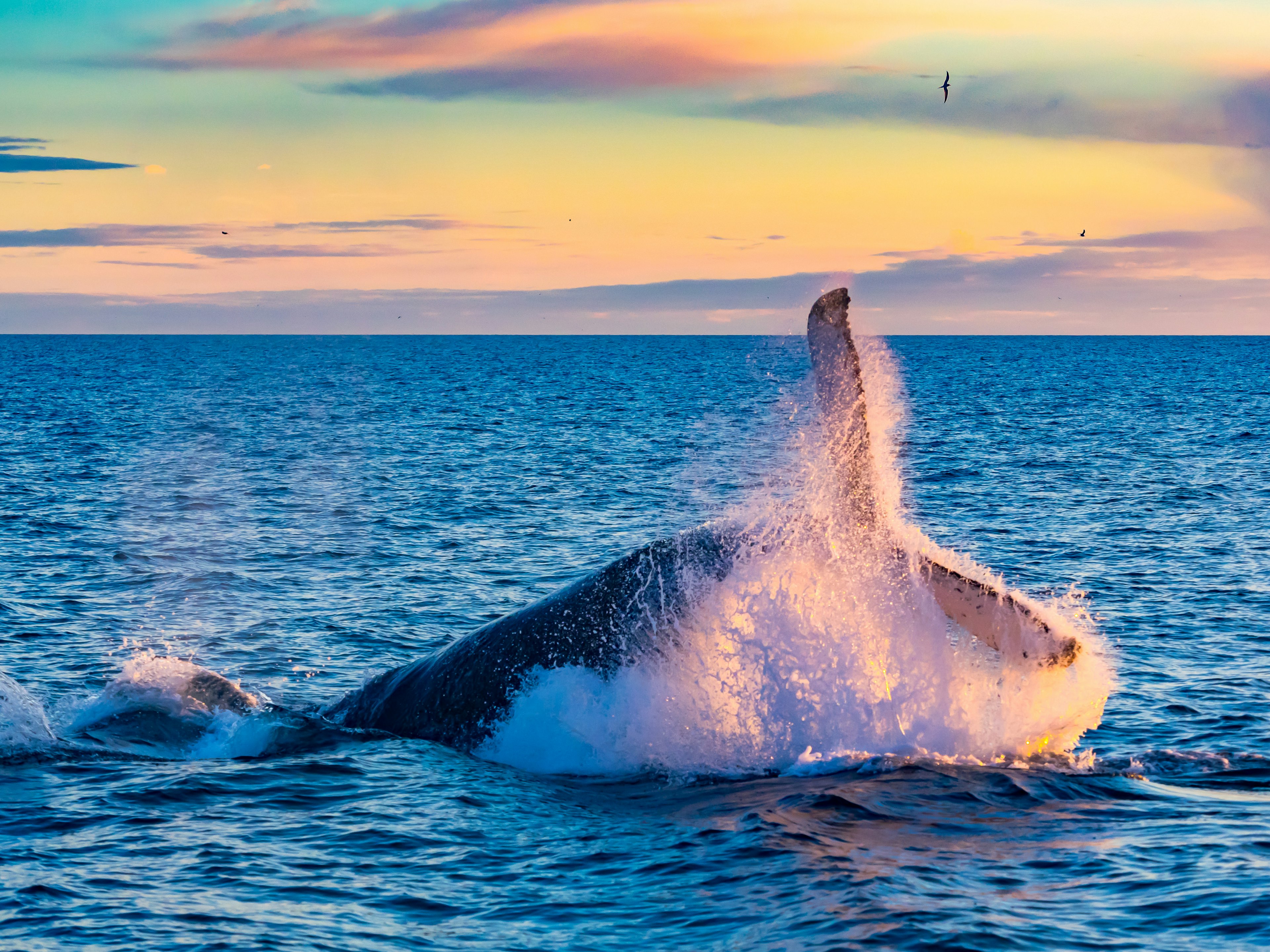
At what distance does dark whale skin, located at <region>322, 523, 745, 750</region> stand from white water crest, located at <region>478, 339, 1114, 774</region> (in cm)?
18

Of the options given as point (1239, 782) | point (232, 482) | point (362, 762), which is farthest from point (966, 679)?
point (232, 482)

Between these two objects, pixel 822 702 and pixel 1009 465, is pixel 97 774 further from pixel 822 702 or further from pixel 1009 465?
pixel 1009 465

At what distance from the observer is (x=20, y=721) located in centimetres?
1653

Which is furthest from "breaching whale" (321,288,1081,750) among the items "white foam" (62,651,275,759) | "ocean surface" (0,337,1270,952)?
"white foam" (62,651,275,759)

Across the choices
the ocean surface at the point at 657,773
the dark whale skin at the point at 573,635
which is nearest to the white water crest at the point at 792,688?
the ocean surface at the point at 657,773

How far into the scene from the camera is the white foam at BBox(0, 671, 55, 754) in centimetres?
1597

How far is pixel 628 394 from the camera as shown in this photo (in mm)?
119938

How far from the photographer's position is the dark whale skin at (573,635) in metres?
15.0

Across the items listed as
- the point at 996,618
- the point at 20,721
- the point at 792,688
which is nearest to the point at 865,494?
the point at 996,618

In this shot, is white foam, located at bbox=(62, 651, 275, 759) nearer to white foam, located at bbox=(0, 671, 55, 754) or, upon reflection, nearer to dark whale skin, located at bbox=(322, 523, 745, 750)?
white foam, located at bbox=(0, 671, 55, 754)

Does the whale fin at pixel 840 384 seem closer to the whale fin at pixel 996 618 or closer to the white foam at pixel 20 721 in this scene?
the whale fin at pixel 996 618

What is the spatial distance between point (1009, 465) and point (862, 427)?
4376 centimetres

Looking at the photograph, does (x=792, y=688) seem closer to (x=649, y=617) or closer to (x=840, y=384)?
(x=649, y=617)

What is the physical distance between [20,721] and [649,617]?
8.37 m
